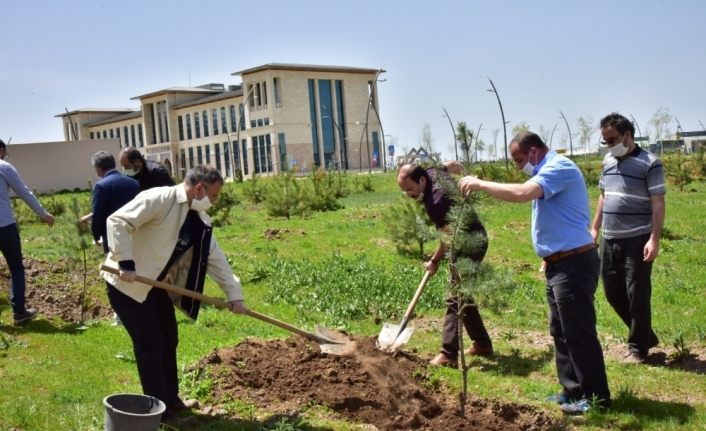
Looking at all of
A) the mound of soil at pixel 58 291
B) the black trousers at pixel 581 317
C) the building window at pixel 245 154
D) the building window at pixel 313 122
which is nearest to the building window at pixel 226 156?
the building window at pixel 245 154

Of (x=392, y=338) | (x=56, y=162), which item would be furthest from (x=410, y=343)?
(x=56, y=162)

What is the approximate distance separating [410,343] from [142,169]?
3.20 metres

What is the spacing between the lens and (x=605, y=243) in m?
7.14

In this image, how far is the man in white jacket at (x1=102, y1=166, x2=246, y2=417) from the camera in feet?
17.3

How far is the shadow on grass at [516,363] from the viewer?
6.97 m

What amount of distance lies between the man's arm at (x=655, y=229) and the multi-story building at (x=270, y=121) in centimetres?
5407

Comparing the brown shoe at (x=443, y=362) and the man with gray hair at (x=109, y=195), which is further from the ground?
the man with gray hair at (x=109, y=195)

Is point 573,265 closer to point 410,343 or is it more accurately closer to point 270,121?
point 410,343

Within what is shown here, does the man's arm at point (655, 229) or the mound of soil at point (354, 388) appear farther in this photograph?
the man's arm at point (655, 229)

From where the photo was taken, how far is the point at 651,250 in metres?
6.55

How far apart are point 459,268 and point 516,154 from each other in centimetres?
90

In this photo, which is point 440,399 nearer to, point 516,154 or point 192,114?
point 516,154

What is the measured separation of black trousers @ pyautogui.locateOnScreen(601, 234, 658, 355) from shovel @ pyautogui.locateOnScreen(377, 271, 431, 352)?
5.19ft

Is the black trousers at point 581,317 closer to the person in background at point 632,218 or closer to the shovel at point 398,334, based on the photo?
the person in background at point 632,218
